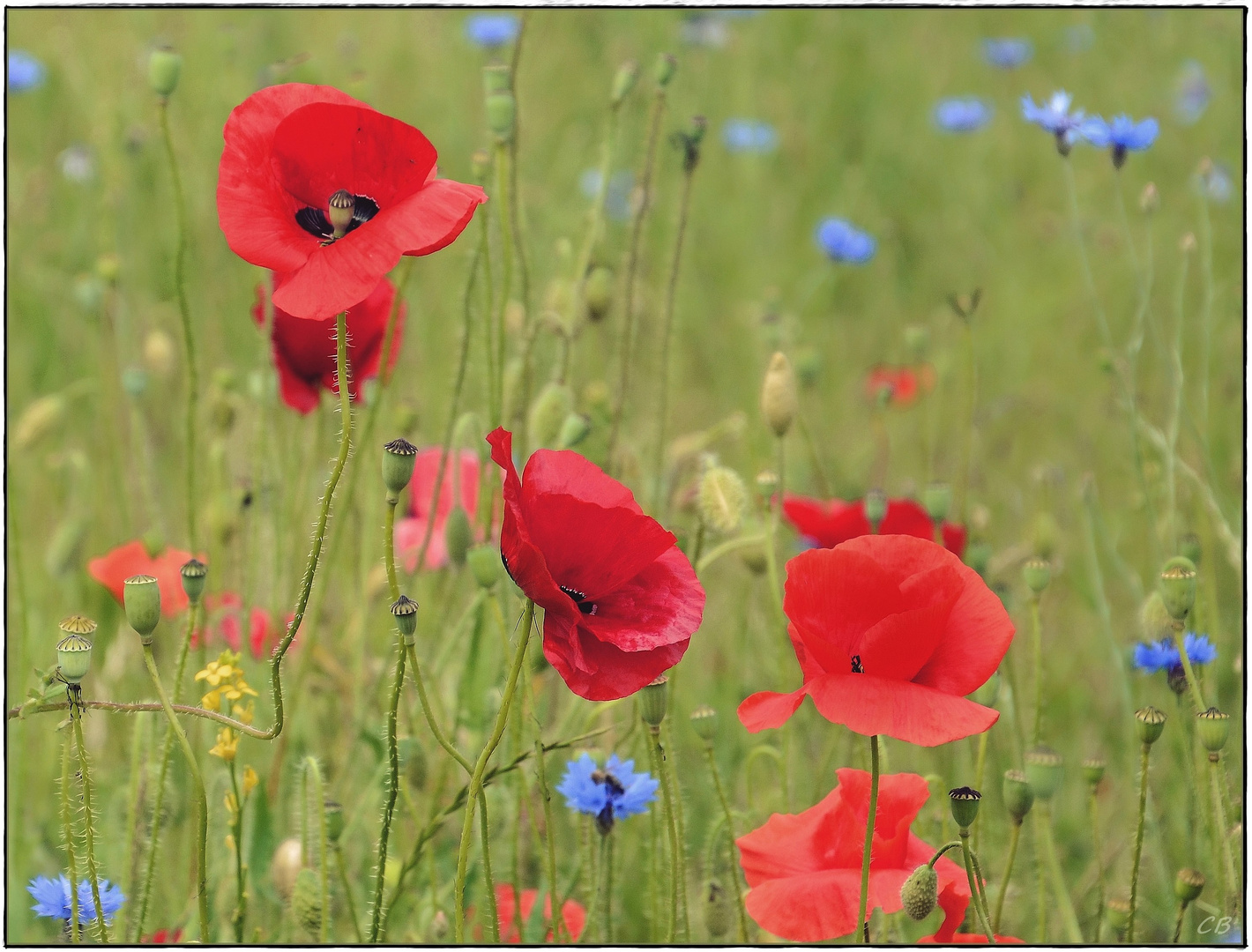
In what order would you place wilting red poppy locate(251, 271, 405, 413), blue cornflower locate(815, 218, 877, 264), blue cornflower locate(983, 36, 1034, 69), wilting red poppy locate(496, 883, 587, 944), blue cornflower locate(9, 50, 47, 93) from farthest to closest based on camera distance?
blue cornflower locate(983, 36, 1034, 69)
blue cornflower locate(9, 50, 47, 93)
blue cornflower locate(815, 218, 877, 264)
wilting red poppy locate(251, 271, 405, 413)
wilting red poppy locate(496, 883, 587, 944)

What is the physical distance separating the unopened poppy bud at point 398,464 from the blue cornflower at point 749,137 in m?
2.03

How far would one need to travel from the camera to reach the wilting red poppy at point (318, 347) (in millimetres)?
1249

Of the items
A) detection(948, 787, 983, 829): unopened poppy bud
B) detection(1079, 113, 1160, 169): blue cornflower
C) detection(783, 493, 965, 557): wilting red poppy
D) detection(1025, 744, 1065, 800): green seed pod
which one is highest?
detection(1079, 113, 1160, 169): blue cornflower

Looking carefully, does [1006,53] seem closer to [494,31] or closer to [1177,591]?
[494,31]

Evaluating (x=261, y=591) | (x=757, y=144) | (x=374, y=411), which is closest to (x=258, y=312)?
(x=374, y=411)

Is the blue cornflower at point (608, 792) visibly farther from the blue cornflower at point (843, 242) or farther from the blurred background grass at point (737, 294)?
the blue cornflower at point (843, 242)

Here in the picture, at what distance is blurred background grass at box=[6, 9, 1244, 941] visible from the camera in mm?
1537

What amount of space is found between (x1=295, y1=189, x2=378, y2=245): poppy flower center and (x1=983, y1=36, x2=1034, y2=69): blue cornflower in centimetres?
270

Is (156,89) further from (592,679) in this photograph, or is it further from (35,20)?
(35,20)

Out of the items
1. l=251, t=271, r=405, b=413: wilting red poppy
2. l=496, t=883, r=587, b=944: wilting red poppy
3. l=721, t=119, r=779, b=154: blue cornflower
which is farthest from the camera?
l=721, t=119, r=779, b=154: blue cornflower

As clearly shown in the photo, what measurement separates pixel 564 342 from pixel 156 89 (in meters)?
0.46

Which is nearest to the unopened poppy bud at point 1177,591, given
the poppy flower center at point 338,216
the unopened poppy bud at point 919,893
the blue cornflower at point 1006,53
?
the unopened poppy bud at point 919,893

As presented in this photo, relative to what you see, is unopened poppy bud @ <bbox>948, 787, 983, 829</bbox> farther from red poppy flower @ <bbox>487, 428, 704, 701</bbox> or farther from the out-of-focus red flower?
red poppy flower @ <bbox>487, 428, 704, 701</bbox>

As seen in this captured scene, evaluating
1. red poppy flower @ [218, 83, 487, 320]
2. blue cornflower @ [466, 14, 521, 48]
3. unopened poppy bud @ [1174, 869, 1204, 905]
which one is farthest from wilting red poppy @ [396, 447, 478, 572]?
blue cornflower @ [466, 14, 521, 48]
